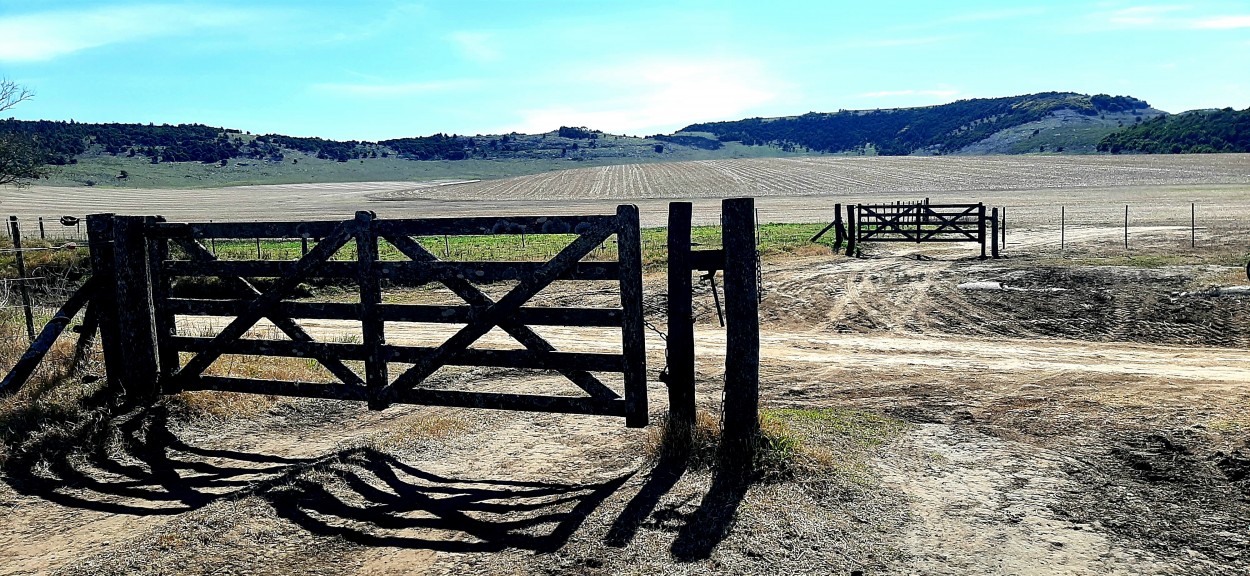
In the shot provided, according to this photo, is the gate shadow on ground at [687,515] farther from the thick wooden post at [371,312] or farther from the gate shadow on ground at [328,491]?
the thick wooden post at [371,312]

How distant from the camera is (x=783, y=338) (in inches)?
549

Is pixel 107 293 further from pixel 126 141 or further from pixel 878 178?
pixel 126 141

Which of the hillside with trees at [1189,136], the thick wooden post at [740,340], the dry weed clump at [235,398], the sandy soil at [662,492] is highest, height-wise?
the hillside with trees at [1189,136]

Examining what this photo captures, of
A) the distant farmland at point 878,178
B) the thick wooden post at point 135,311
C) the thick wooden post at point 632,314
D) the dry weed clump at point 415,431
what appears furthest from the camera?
the distant farmland at point 878,178

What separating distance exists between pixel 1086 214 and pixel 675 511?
4603cm

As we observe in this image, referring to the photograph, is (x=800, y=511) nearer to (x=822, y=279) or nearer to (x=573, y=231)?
(x=573, y=231)

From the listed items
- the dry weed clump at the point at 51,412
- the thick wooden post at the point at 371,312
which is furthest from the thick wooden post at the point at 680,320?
the dry weed clump at the point at 51,412

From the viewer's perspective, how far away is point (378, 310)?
723 centimetres

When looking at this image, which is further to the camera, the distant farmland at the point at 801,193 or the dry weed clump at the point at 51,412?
the distant farmland at the point at 801,193

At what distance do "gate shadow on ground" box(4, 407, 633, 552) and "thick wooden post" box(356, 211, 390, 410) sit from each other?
0.53 metres

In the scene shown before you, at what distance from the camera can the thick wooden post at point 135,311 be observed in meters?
7.94

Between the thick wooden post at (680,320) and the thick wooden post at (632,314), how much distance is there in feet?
0.79

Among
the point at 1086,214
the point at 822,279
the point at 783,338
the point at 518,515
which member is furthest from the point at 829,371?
the point at 1086,214

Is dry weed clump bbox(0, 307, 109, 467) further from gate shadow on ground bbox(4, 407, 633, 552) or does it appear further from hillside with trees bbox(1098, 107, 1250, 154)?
hillside with trees bbox(1098, 107, 1250, 154)
